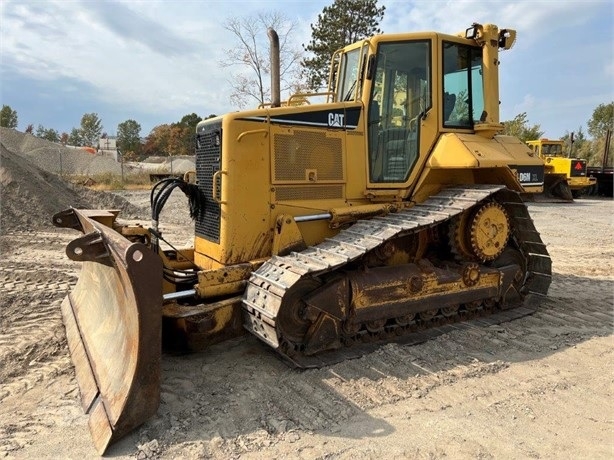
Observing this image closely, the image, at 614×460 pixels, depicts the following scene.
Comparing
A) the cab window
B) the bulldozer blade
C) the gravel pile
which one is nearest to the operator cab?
the cab window

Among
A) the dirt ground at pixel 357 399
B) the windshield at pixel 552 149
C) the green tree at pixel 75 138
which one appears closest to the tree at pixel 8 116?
the green tree at pixel 75 138

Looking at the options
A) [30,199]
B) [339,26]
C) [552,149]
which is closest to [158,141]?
[339,26]

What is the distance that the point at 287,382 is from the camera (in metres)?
3.94

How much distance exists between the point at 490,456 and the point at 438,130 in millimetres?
3461

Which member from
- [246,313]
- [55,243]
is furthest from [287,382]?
[55,243]

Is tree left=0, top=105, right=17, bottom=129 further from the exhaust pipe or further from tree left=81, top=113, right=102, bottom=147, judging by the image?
the exhaust pipe

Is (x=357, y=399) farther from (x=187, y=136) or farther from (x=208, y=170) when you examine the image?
(x=187, y=136)

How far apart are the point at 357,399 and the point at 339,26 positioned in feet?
80.0

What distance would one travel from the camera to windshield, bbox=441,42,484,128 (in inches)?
216

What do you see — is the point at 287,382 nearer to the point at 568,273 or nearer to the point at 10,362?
the point at 10,362

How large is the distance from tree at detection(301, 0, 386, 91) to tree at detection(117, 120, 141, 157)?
39.5 m

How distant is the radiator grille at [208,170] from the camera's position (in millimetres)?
4699

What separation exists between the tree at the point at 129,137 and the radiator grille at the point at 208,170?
189ft

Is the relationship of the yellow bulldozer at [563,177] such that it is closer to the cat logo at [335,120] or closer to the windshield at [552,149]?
the windshield at [552,149]
